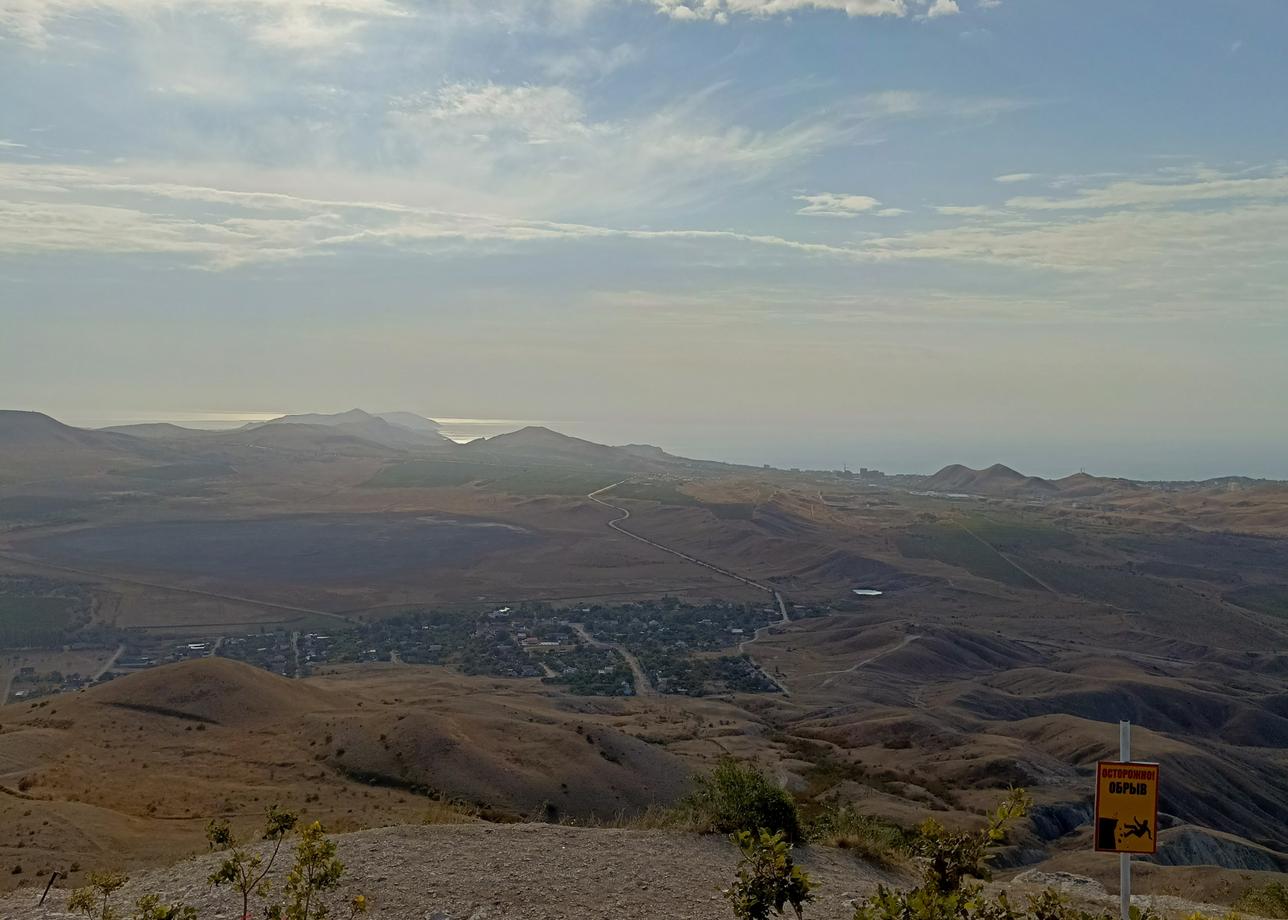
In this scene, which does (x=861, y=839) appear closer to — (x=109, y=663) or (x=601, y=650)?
(x=601, y=650)

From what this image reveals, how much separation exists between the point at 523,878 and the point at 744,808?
14.3 feet

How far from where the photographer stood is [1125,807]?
297 inches

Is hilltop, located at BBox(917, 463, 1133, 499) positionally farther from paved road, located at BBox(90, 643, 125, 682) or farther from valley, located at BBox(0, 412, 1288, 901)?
paved road, located at BBox(90, 643, 125, 682)

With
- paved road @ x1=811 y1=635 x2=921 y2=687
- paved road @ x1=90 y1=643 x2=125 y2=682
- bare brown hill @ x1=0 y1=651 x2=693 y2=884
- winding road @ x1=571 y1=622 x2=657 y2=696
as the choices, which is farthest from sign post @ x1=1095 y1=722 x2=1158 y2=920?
paved road @ x1=90 y1=643 x2=125 y2=682

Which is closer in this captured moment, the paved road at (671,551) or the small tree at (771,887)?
the small tree at (771,887)

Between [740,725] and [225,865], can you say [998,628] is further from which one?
[225,865]

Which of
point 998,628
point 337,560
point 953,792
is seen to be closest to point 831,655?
point 998,628

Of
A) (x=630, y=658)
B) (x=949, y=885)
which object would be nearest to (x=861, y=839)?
(x=949, y=885)

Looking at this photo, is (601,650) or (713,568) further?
(713,568)

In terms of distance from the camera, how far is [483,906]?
37.6 feet

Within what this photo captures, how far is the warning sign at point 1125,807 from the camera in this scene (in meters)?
7.44

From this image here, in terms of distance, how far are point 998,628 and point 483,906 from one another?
2683 inches

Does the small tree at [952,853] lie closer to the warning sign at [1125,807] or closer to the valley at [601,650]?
the warning sign at [1125,807]

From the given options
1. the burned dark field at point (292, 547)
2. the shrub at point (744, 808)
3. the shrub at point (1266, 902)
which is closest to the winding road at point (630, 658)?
the burned dark field at point (292, 547)
